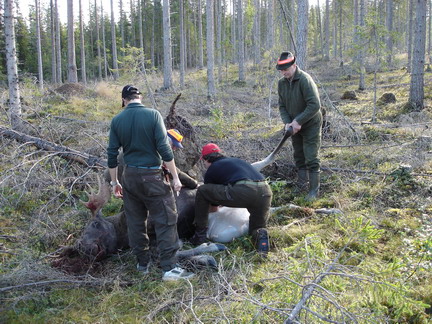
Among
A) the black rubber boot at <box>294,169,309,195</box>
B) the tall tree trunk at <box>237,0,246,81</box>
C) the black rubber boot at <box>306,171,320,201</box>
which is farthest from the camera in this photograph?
the tall tree trunk at <box>237,0,246,81</box>

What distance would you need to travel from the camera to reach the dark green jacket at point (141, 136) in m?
3.80

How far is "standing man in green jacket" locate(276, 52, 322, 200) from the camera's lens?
555 centimetres

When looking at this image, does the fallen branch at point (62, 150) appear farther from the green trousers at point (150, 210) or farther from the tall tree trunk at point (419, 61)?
the tall tree trunk at point (419, 61)

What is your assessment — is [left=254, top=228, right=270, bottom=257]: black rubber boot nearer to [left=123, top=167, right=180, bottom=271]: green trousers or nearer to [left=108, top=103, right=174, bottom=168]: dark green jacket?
[left=123, top=167, right=180, bottom=271]: green trousers

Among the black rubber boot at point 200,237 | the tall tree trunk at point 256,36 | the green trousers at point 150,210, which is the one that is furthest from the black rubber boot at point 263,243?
the tall tree trunk at point 256,36

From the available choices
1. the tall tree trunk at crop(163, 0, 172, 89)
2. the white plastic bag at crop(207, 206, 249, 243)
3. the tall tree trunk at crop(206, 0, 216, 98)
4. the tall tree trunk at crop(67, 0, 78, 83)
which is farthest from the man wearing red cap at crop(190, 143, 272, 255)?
the tall tree trunk at crop(67, 0, 78, 83)

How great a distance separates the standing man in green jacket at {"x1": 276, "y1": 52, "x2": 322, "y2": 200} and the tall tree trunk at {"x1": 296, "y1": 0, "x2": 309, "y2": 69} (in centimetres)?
416

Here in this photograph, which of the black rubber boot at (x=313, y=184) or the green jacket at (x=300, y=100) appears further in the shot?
the black rubber boot at (x=313, y=184)

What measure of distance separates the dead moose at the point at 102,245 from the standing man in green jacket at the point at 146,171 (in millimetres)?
319

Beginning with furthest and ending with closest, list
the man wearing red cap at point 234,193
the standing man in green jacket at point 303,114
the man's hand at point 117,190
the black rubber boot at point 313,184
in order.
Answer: the black rubber boot at point 313,184 → the standing man in green jacket at point 303,114 → the man wearing red cap at point 234,193 → the man's hand at point 117,190

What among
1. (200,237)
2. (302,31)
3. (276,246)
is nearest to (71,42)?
(302,31)

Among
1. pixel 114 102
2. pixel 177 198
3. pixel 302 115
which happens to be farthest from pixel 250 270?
pixel 114 102

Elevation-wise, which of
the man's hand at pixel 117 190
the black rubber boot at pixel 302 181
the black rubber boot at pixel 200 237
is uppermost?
the man's hand at pixel 117 190

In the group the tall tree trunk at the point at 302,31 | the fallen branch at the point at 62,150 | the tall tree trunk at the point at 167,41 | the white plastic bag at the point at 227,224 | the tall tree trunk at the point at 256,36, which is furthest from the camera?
the tall tree trunk at the point at 256,36
